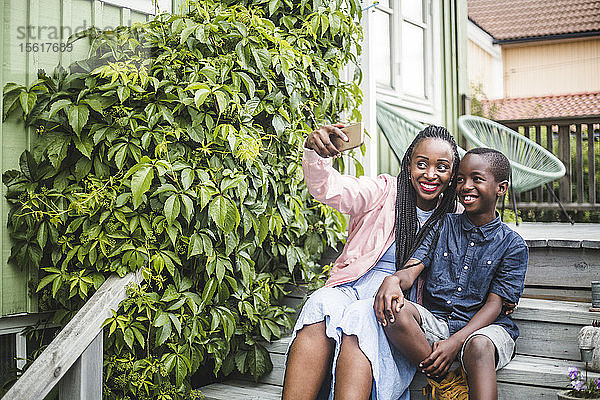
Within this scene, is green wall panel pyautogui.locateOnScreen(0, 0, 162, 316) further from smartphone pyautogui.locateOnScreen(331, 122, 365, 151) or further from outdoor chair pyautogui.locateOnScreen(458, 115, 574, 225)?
outdoor chair pyautogui.locateOnScreen(458, 115, 574, 225)

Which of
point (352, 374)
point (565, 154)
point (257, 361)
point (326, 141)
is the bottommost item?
point (257, 361)

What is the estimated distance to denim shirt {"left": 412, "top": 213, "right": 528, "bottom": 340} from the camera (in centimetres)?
218

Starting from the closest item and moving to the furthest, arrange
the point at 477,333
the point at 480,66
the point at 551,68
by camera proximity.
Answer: the point at 477,333
the point at 480,66
the point at 551,68

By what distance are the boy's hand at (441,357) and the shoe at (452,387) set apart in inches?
1.7

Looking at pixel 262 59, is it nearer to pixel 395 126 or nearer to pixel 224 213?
pixel 224 213

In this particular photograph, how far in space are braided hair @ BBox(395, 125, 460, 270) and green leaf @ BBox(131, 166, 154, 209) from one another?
0.87 meters

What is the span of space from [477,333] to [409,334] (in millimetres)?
203

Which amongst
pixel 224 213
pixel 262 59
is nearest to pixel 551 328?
pixel 224 213

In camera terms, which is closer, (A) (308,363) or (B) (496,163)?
(A) (308,363)

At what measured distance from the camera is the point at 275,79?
2.82m

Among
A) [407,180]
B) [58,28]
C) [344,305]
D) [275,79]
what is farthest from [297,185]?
[58,28]

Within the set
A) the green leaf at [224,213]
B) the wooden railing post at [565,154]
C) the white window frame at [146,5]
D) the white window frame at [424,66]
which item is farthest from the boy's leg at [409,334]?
the wooden railing post at [565,154]

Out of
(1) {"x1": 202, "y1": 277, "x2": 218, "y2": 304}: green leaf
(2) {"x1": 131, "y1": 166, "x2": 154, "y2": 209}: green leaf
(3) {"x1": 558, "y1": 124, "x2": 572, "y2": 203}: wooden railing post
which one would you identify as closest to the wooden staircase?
(1) {"x1": 202, "y1": 277, "x2": 218, "y2": 304}: green leaf

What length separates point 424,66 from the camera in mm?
5219
